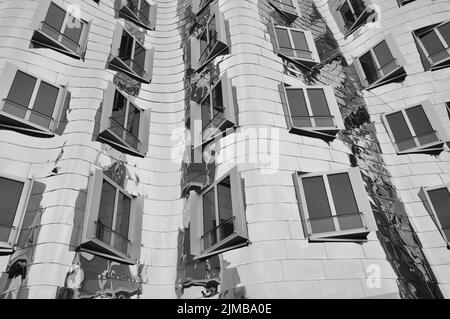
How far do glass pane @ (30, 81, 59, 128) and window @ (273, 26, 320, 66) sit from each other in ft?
30.1

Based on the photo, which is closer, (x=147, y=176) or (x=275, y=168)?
(x=275, y=168)

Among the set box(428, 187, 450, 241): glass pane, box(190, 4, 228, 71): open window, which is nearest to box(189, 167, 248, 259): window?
box(190, 4, 228, 71): open window

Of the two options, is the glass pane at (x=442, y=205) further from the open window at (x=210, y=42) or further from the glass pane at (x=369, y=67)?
the open window at (x=210, y=42)

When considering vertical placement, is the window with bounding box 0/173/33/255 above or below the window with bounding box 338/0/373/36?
below

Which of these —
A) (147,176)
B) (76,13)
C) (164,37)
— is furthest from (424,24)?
(76,13)

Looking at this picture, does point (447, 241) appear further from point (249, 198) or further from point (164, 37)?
point (164, 37)

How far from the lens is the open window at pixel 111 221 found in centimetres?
1098

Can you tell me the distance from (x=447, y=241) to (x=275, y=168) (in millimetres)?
6143

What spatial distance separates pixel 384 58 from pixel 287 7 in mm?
5619

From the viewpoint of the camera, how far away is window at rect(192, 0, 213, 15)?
1884 cm

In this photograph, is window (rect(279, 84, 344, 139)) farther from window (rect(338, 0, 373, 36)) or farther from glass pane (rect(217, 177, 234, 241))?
window (rect(338, 0, 373, 36))

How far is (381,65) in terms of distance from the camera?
692 inches

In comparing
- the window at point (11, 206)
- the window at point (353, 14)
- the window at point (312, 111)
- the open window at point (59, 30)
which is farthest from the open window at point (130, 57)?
the window at point (353, 14)

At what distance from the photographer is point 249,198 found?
1184 centimetres
